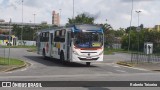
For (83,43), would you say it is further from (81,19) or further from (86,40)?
(81,19)

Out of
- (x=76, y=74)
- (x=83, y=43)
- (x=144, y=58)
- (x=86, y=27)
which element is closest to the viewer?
(x=76, y=74)

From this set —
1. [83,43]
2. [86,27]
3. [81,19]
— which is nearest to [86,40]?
[83,43]

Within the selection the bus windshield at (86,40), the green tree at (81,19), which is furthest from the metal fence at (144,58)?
the green tree at (81,19)

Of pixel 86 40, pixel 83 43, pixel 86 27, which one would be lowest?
pixel 83 43

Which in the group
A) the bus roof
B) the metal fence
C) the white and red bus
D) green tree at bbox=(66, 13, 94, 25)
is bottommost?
the metal fence

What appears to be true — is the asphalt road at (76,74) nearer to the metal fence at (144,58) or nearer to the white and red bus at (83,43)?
the white and red bus at (83,43)

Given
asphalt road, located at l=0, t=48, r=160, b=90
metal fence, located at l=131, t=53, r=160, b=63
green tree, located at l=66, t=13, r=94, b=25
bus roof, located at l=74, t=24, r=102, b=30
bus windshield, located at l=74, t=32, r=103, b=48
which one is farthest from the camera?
green tree, located at l=66, t=13, r=94, b=25

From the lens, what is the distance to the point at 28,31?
162 metres

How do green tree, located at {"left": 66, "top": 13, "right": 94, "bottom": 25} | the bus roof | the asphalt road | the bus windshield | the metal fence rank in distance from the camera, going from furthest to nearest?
1. green tree, located at {"left": 66, "top": 13, "right": 94, "bottom": 25}
2. the metal fence
3. the bus roof
4. the bus windshield
5. the asphalt road

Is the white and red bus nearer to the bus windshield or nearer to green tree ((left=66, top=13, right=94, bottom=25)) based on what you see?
the bus windshield

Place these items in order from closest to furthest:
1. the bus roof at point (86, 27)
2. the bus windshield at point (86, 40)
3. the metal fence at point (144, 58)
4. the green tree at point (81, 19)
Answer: the bus windshield at point (86, 40)
the bus roof at point (86, 27)
the metal fence at point (144, 58)
the green tree at point (81, 19)

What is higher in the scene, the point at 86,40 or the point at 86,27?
the point at 86,27

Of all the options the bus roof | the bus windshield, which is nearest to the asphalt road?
the bus windshield

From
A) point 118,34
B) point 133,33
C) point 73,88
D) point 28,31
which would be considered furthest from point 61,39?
point 28,31
